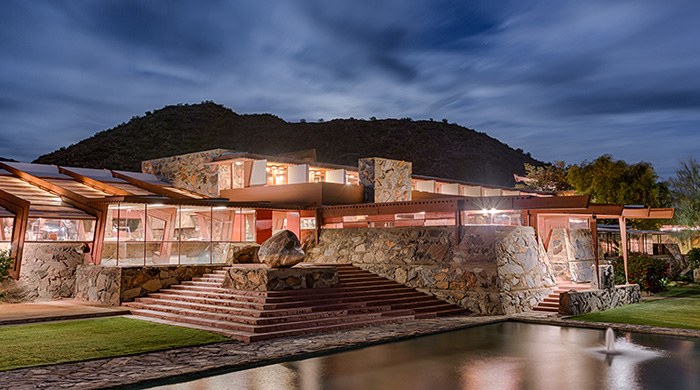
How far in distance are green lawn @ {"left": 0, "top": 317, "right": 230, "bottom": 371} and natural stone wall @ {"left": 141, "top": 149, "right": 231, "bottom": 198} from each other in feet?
44.1

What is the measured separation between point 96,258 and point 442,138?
56.2m

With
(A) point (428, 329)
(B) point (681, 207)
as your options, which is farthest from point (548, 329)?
(B) point (681, 207)

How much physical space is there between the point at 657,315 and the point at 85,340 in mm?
14916

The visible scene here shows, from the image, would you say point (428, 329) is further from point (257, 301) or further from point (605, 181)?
point (605, 181)

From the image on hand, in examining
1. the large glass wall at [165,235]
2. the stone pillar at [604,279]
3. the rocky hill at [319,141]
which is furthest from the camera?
the rocky hill at [319,141]

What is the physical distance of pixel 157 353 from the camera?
1030cm

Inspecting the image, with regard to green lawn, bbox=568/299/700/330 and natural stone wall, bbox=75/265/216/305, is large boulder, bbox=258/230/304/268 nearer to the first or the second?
natural stone wall, bbox=75/265/216/305

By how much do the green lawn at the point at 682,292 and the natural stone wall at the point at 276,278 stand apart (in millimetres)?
14025

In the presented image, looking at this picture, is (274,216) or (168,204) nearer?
(168,204)

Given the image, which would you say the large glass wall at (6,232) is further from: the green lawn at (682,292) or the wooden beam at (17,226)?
the green lawn at (682,292)

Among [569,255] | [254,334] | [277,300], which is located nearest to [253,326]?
[254,334]

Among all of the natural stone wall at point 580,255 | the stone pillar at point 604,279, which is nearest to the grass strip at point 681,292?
the natural stone wall at point 580,255

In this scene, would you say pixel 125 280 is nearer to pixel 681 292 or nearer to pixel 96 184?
pixel 96 184

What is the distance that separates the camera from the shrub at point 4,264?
16141 millimetres
